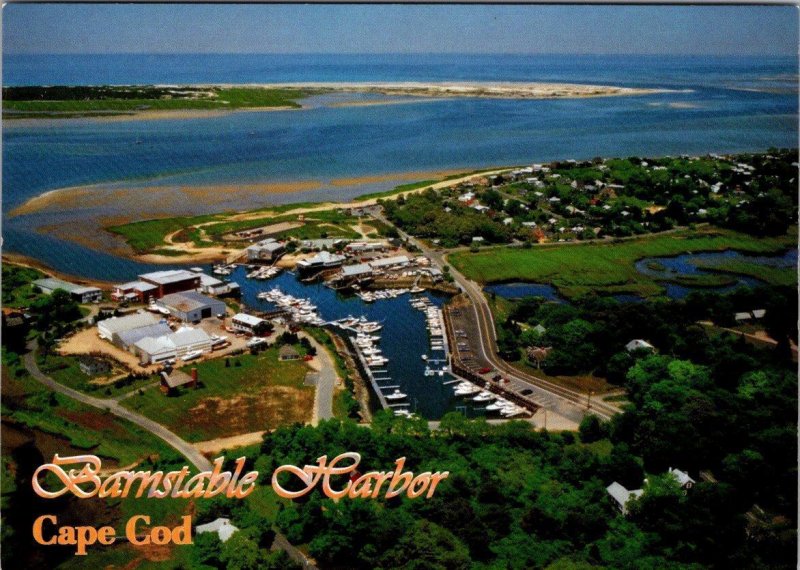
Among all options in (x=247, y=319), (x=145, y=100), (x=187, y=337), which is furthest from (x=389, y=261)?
(x=145, y=100)

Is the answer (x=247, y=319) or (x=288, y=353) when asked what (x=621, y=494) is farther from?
(x=247, y=319)

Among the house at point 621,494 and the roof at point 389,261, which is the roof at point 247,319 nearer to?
the roof at point 389,261

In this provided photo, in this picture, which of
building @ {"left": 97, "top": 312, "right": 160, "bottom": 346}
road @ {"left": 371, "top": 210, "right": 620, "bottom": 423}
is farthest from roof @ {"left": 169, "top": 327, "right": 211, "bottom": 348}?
road @ {"left": 371, "top": 210, "right": 620, "bottom": 423}

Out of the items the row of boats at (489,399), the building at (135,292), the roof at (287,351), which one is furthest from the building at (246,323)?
the row of boats at (489,399)

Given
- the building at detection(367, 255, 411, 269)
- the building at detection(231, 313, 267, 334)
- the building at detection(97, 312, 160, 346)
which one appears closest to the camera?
the building at detection(97, 312, 160, 346)

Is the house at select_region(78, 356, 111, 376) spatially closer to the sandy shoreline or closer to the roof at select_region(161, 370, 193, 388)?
the roof at select_region(161, 370, 193, 388)

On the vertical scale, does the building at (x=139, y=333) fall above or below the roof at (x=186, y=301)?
below

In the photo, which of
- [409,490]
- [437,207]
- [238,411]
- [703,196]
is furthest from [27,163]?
[703,196]
